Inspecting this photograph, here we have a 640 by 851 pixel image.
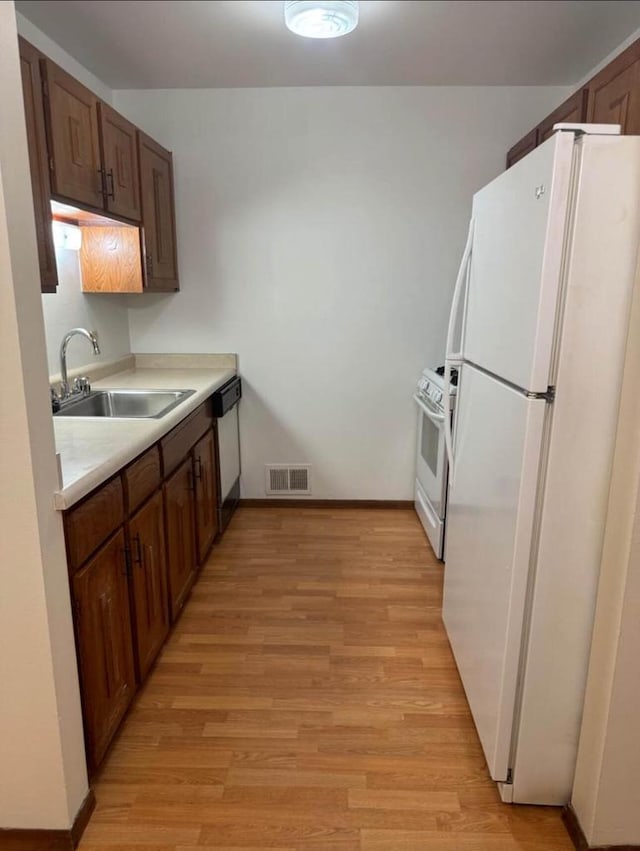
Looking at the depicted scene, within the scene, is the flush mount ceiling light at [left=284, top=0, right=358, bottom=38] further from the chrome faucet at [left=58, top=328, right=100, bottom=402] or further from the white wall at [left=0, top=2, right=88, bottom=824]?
the chrome faucet at [left=58, top=328, right=100, bottom=402]

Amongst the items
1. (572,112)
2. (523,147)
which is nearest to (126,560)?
(572,112)

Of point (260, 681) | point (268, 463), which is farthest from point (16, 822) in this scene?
point (268, 463)

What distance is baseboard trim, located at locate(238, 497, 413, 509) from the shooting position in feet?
11.3

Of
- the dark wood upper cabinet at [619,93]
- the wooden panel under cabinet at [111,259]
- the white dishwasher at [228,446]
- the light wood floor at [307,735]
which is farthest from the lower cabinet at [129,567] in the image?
the dark wood upper cabinet at [619,93]

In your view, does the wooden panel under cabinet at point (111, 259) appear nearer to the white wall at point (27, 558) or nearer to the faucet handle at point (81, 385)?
the faucet handle at point (81, 385)

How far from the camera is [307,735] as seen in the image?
1685 millimetres

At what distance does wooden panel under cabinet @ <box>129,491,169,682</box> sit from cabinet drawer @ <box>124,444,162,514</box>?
0.14ft

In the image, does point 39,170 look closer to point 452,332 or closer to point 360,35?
point 360,35

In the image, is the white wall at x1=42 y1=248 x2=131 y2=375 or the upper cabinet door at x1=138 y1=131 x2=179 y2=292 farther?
the upper cabinet door at x1=138 y1=131 x2=179 y2=292

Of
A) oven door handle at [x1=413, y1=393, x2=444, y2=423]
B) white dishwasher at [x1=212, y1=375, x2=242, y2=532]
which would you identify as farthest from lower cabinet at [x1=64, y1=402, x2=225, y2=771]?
oven door handle at [x1=413, y1=393, x2=444, y2=423]

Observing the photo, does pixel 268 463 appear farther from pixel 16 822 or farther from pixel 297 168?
pixel 16 822

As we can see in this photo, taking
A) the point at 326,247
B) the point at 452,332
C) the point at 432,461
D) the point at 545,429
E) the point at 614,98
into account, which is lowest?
the point at 432,461

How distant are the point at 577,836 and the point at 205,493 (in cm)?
185

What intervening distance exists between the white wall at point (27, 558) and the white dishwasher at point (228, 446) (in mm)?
1616
